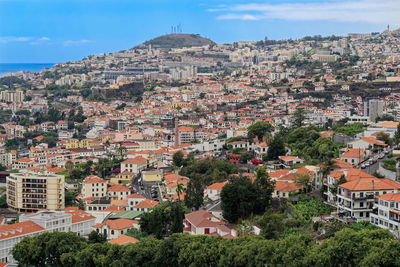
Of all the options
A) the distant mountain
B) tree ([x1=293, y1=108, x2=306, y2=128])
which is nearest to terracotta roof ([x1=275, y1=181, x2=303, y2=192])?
tree ([x1=293, y1=108, x2=306, y2=128])

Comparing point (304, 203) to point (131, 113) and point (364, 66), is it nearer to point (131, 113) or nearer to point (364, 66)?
point (131, 113)

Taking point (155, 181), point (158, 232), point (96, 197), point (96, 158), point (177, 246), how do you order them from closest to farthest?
point (177, 246)
point (158, 232)
point (96, 197)
point (155, 181)
point (96, 158)

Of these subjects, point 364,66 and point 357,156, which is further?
point 364,66

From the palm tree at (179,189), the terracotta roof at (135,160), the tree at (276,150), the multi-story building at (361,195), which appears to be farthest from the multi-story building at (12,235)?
the tree at (276,150)

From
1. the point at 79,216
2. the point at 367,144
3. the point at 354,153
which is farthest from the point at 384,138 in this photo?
the point at 79,216

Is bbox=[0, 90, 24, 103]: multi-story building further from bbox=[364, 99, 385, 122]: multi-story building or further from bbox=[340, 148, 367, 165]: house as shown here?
bbox=[340, 148, 367, 165]: house

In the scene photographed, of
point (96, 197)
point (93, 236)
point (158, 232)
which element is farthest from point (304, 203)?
point (96, 197)

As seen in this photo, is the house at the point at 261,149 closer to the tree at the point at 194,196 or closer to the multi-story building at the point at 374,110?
the tree at the point at 194,196
